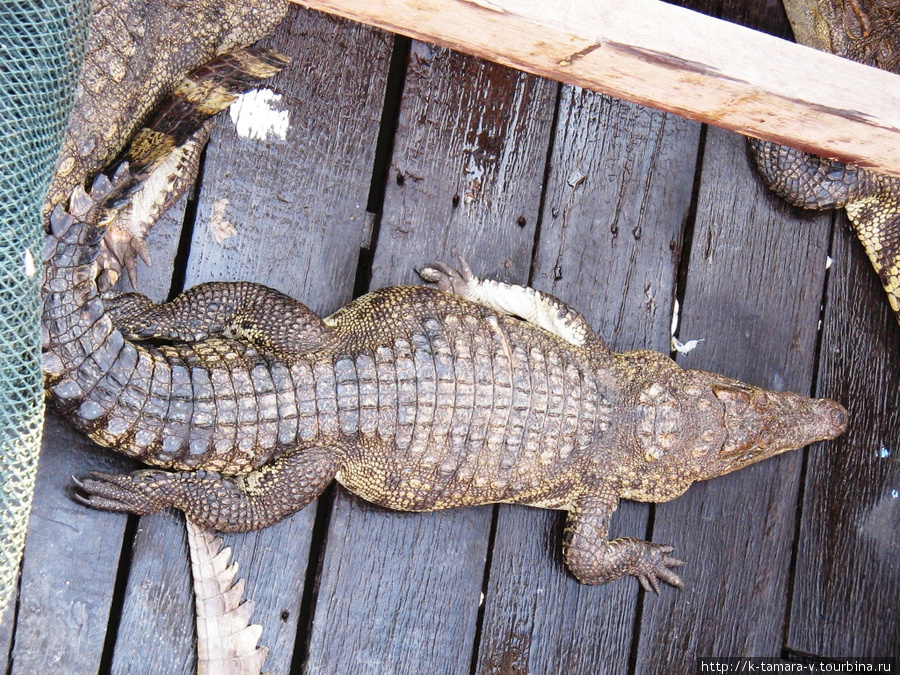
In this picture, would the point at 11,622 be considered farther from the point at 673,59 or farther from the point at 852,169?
the point at 852,169

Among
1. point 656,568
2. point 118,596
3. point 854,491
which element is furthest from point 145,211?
point 854,491

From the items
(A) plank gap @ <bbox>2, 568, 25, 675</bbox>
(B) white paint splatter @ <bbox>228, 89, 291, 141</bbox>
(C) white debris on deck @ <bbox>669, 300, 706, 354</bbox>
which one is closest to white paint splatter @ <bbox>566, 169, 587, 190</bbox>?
(C) white debris on deck @ <bbox>669, 300, 706, 354</bbox>

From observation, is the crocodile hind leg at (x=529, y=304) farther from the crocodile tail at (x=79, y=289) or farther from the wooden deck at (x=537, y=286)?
the crocodile tail at (x=79, y=289)

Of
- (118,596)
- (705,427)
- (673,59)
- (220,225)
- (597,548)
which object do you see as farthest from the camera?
(705,427)

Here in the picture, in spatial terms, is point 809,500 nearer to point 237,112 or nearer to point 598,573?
point 598,573

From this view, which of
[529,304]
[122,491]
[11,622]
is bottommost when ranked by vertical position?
[11,622]

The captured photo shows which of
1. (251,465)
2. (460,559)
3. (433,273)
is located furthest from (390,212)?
(460,559)

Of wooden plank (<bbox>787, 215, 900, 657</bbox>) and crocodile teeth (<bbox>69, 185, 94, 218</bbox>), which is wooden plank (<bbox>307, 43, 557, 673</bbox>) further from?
wooden plank (<bbox>787, 215, 900, 657</bbox>)
